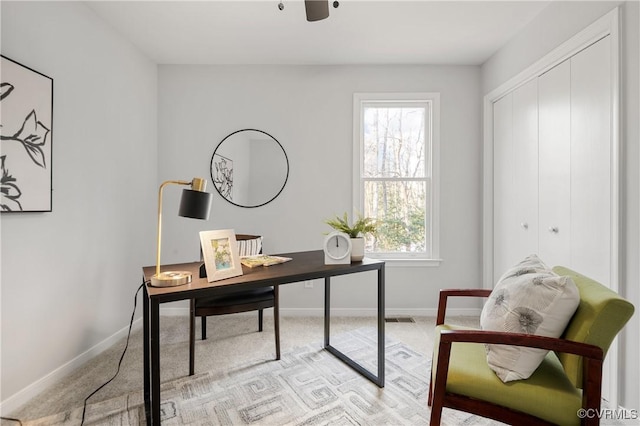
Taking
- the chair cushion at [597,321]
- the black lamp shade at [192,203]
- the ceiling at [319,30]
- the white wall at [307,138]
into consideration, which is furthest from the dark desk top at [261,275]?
the ceiling at [319,30]

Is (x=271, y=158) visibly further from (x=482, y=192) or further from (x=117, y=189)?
(x=482, y=192)

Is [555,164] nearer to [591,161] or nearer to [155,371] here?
[591,161]

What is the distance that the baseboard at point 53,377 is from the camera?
5.84 feet

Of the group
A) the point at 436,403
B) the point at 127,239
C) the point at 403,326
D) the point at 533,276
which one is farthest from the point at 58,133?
the point at 403,326

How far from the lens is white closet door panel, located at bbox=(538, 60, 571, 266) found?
2.18 meters

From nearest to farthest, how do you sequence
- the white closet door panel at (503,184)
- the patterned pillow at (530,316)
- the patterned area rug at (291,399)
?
the patterned pillow at (530,316)
the patterned area rug at (291,399)
the white closet door panel at (503,184)

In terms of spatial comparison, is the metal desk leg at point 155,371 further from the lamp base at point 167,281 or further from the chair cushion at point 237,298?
the chair cushion at point 237,298

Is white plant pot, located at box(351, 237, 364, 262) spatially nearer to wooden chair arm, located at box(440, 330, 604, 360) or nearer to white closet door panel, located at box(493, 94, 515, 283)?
wooden chair arm, located at box(440, 330, 604, 360)

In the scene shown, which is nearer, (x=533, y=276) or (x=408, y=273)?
(x=533, y=276)

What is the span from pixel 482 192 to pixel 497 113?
0.77m

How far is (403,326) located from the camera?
119 inches

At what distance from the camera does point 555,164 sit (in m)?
2.29

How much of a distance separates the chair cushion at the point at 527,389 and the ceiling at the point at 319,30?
2353 mm

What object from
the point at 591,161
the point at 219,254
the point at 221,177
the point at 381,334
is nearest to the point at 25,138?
the point at 219,254
